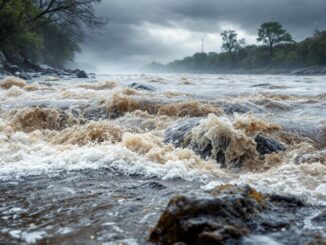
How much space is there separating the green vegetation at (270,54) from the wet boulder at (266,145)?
53936 mm

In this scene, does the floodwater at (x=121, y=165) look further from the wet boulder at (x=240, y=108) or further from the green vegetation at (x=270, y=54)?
the green vegetation at (x=270, y=54)

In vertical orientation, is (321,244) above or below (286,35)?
below

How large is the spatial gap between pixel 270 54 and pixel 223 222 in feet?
242

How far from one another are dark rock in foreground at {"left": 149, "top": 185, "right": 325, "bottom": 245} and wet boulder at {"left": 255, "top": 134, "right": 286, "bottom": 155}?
2985 mm

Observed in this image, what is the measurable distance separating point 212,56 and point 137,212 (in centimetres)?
9700

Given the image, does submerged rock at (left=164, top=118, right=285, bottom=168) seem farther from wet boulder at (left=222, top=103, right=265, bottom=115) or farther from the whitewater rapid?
wet boulder at (left=222, top=103, right=265, bottom=115)

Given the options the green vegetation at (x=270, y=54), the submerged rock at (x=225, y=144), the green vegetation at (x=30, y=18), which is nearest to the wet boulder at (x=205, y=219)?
the submerged rock at (x=225, y=144)

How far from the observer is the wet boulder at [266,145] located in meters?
6.19

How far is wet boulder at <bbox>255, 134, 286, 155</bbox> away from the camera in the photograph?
6188 mm

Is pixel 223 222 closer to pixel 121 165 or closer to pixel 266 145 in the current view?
pixel 121 165

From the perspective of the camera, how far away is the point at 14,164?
17.6ft

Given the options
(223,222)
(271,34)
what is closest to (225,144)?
(223,222)

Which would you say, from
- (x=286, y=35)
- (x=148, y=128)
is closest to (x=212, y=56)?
(x=286, y=35)

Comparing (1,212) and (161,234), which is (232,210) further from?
(1,212)
